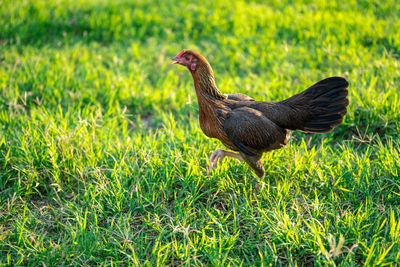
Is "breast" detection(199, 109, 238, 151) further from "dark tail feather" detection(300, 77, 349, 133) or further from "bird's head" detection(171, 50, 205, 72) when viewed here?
"dark tail feather" detection(300, 77, 349, 133)

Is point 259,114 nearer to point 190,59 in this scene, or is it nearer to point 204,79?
point 204,79

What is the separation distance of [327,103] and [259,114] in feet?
1.97

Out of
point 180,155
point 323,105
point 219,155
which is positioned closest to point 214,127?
point 219,155

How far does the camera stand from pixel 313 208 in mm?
3070

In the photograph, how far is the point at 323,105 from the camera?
3086 mm

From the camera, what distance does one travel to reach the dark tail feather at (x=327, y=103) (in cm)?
302

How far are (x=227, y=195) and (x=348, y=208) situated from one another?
1102 mm

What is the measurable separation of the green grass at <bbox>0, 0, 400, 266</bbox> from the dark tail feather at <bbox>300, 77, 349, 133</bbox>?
52 cm

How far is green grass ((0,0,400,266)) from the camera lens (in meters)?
2.82

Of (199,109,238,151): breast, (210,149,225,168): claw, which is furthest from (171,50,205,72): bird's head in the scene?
(210,149,225,168): claw

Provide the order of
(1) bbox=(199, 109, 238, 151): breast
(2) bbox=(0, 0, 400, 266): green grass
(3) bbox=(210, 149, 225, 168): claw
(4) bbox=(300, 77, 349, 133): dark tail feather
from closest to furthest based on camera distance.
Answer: (2) bbox=(0, 0, 400, 266): green grass → (4) bbox=(300, 77, 349, 133): dark tail feather → (1) bbox=(199, 109, 238, 151): breast → (3) bbox=(210, 149, 225, 168): claw

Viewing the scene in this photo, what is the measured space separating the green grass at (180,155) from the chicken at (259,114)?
454 mm

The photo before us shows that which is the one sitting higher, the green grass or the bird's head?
the bird's head

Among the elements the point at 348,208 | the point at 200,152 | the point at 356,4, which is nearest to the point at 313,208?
the point at 348,208
